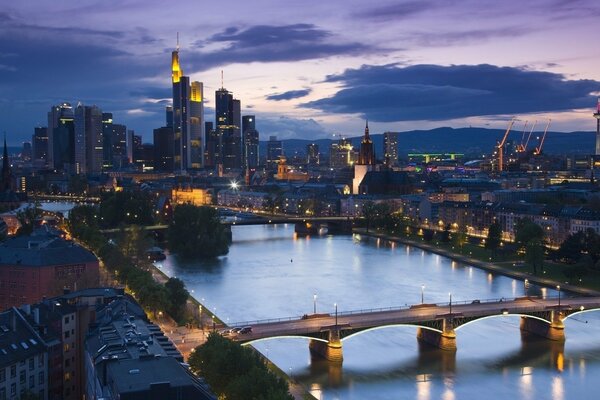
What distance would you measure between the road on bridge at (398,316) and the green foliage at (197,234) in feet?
43.7

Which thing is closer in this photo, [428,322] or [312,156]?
[428,322]

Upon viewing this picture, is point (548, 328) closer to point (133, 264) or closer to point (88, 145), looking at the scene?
point (133, 264)

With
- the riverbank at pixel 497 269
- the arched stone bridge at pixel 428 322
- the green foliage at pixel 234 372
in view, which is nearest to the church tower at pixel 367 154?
the riverbank at pixel 497 269

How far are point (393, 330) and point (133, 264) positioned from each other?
839cm

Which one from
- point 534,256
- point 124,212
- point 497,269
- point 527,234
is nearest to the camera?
point 534,256

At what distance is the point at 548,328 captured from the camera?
56.6 ft

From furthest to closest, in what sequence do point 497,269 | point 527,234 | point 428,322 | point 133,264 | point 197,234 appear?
point 197,234
point 527,234
point 497,269
point 133,264
point 428,322

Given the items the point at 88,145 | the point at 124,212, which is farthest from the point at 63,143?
the point at 124,212

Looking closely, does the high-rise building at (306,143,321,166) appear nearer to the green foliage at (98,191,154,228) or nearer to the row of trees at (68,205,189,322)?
the green foliage at (98,191,154,228)

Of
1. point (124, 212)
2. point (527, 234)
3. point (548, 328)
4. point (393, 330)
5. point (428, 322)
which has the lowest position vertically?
point (393, 330)

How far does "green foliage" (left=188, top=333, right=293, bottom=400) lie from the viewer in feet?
34.4

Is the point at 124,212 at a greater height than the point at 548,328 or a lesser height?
greater

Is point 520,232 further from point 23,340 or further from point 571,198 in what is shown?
point 23,340

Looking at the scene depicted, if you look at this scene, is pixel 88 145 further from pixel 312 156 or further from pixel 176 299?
pixel 176 299
